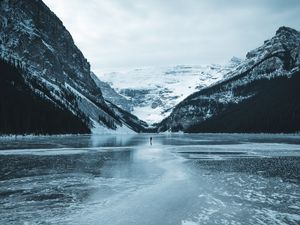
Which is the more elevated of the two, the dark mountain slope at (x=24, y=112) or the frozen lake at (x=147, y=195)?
the dark mountain slope at (x=24, y=112)

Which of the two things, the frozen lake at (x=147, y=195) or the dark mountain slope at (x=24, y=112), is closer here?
the frozen lake at (x=147, y=195)

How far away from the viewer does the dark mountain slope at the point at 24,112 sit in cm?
11859

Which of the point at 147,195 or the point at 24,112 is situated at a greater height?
the point at 24,112

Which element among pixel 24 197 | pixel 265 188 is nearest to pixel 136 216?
pixel 24 197

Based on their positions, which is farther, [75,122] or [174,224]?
[75,122]

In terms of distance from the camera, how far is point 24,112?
424 ft

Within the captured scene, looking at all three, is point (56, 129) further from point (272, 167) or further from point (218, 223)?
point (218, 223)

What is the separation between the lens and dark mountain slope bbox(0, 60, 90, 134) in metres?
119

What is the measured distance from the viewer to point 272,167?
120ft

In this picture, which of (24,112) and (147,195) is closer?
(147,195)

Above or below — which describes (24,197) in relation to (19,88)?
below

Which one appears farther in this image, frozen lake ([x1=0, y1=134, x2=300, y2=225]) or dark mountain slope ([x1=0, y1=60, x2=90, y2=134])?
dark mountain slope ([x1=0, y1=60, x2=90, y2=134])

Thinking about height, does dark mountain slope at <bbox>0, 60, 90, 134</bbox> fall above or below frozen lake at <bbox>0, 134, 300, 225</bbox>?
above

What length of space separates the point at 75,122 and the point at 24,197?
178735 mm
